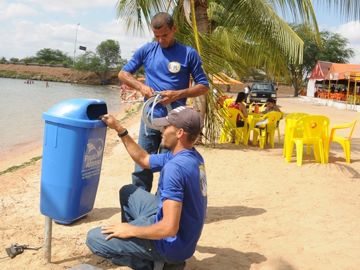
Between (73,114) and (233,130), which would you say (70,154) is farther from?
(233,130)

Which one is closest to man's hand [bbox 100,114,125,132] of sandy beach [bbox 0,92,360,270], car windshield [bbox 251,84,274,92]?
sandy beach [bbox 0,92,360,270]

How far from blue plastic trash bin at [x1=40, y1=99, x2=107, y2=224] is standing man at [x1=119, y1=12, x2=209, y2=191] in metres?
0.42

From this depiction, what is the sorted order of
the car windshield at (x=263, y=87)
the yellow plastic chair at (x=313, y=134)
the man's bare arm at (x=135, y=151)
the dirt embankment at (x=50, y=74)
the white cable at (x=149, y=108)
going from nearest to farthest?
the man's bare arm at (x=135, y=151) < the white cable at (x=149, y=108) < the yellow plastic chair at (x=313, y=134) < the car windshield at (x=263, y=87) < the dirt embankment at (x=50, y=74)

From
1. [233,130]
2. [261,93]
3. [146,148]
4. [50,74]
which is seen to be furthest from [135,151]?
[50,74]

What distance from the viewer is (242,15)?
29.9ft

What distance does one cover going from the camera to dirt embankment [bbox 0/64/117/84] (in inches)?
3728

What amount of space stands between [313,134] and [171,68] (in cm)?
409

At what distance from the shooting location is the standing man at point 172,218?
2.32 meters

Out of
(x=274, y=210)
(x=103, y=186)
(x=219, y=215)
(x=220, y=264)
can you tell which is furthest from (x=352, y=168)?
(x=220, y=264)

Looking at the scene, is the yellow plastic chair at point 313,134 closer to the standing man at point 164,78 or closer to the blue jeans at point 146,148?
the standing man at point 164,78

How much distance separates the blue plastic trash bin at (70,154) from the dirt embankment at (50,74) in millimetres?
90930

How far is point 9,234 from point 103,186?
1.85m

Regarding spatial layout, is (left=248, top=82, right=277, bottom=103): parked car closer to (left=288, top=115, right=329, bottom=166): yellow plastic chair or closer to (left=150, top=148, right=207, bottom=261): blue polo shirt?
(left=288, top=115, right=329, bottom=166): yellow plastic chair

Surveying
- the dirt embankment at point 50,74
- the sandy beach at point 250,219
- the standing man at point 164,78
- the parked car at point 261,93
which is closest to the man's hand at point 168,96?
the standing man at point 164,78
